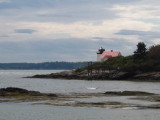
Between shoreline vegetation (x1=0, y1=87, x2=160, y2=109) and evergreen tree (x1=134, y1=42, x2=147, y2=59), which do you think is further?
evergreen tree (x1=134, y1=42, x2=147, y2=59)

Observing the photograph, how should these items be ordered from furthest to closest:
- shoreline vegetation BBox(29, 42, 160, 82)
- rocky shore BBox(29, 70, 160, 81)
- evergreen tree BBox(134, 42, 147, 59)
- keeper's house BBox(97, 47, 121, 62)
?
keeper's house BBox(97, 47, 121, 62) → evergreen tree BBox(134, 42, 147, 59) → shoreline vegetation BBox(29, 42, 160, 82) → rocky shore BBox(29, 70, 160, 81)

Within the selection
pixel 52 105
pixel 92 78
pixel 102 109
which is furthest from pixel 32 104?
pixel 92 78

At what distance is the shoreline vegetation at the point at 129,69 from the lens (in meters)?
129

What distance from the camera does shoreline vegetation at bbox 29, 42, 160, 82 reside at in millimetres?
128613

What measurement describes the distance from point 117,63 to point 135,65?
613 inches

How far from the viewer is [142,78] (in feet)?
410

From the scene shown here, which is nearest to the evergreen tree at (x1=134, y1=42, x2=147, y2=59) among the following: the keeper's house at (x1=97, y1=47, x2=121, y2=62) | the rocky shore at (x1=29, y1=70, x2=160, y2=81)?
the rocky shore at (x1=29, y1=70, x2=160, y2=81)

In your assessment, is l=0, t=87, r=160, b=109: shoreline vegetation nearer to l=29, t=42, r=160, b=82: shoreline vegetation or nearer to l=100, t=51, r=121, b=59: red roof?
l=29, t=42, r=160, b=82: shoreline vegetation

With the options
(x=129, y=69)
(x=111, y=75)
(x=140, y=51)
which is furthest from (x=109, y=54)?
(x=129, y=69)

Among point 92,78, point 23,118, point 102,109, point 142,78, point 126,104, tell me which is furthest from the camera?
point 92,78

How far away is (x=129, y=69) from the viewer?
129750 millimetres

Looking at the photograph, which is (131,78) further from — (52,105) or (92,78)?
(52,105)

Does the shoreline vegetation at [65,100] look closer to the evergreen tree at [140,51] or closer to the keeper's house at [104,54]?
the evergreen tree at [140,51]

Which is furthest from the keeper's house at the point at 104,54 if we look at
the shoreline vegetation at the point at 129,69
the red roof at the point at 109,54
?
the shoreline vegetation at the point at 129,69
